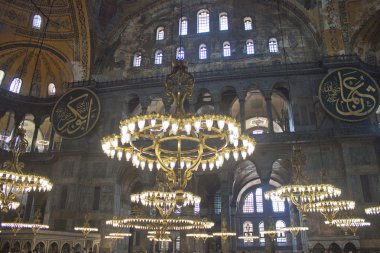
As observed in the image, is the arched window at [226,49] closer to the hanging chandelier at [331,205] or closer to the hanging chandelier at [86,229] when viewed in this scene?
the hanging chandelier at [331,205]

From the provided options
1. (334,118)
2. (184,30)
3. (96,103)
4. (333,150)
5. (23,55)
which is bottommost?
(333,150)

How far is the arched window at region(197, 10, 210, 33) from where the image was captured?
17867 mm

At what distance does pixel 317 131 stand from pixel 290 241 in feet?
33.7

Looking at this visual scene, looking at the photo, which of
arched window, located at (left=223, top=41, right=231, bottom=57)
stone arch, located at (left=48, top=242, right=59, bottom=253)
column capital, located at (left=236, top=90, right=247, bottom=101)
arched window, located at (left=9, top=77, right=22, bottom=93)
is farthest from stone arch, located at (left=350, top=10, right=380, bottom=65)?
arched window, located at (left=9, top=77, right=22, bottom=93)

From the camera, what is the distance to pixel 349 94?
13625 mm

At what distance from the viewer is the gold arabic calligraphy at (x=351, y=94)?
43.6 ft

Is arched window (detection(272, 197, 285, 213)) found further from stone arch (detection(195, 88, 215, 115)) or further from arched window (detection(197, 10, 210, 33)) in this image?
arched window (detection(197, 10, 210, 33))

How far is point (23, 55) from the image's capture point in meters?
18.4

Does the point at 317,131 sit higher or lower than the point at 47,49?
lower

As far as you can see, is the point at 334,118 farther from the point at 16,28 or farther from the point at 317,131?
the point at 16,28

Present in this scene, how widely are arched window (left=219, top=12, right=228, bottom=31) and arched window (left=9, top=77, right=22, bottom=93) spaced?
1147 cm

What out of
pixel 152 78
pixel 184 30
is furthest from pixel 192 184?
pixel 184 30

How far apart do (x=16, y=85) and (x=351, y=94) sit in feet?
55.5

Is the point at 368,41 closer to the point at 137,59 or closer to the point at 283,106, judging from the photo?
the point at 283,106
